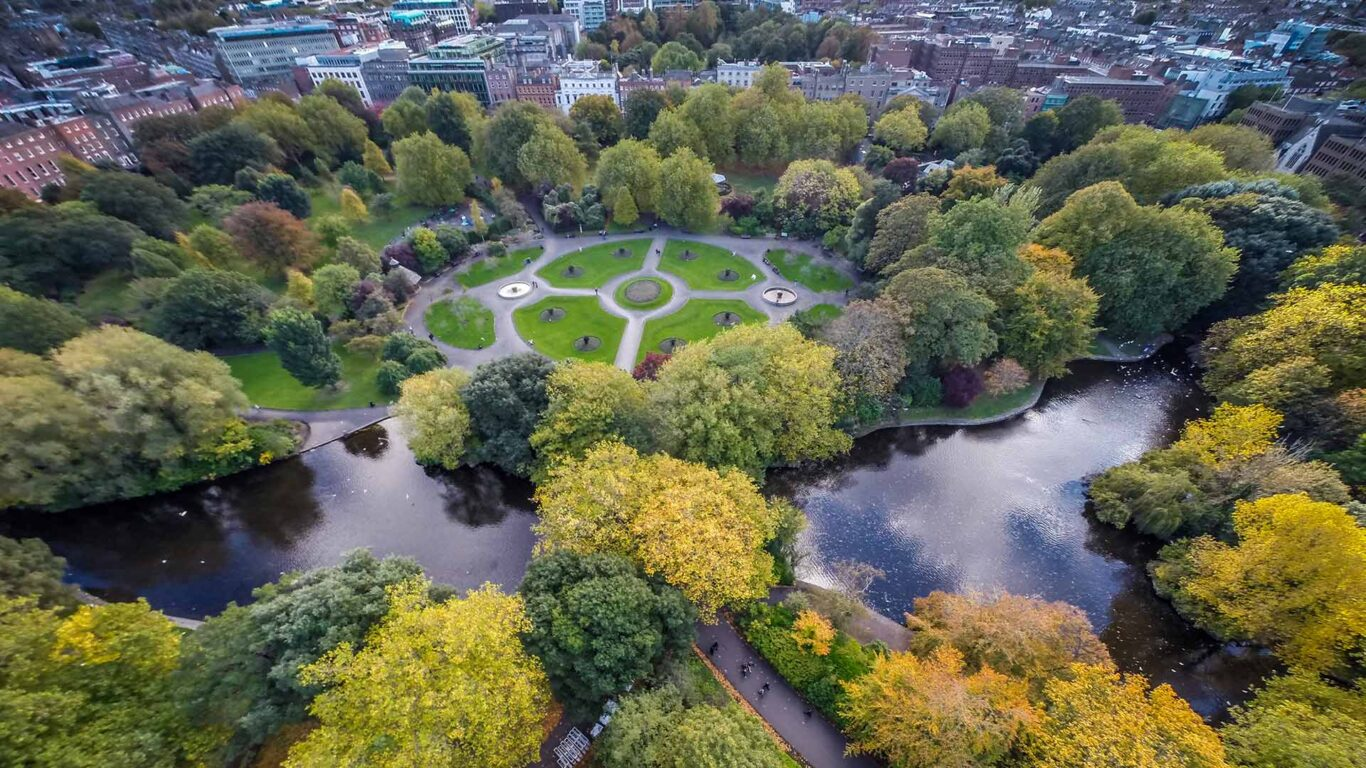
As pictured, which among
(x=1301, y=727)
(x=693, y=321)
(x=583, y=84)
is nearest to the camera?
(x=1301, y=727)

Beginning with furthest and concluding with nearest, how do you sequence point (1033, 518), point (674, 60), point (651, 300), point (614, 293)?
point (674, 60), point (614, 293), point (651, 300), point (1033, 518)

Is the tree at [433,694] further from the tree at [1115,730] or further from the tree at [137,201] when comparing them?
the tree at [137,201]

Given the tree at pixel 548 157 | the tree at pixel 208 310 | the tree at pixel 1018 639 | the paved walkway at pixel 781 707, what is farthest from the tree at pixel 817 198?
the tree at pixel 208 310

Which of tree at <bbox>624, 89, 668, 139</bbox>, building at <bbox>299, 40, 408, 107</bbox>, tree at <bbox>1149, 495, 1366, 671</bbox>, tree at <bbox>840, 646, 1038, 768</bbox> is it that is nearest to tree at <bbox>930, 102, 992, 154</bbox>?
tree at <bbox>624, 89, 668, 139</bbox>

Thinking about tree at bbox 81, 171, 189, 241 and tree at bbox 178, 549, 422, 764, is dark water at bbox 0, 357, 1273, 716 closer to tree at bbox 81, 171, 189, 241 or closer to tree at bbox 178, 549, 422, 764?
tree at bbox 178, 549, 422, 764

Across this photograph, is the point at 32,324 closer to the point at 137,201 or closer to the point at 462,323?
the point at 137,201

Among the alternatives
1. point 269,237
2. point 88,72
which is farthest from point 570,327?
point 88,72
